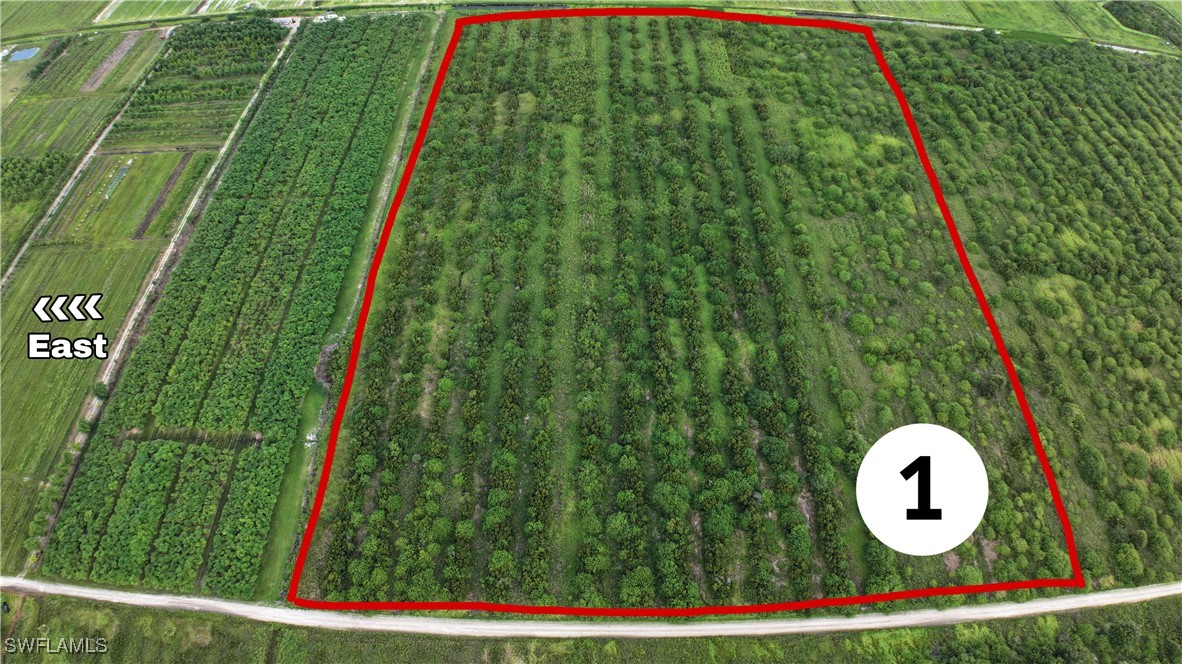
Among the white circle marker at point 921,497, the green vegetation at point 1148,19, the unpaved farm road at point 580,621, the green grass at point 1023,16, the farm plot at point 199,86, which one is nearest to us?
the unpaved farm road at point 580,621

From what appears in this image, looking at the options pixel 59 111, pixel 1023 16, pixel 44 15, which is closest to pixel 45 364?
pixel 59 111

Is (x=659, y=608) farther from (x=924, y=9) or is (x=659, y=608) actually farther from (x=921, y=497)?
(x=924, y=9)

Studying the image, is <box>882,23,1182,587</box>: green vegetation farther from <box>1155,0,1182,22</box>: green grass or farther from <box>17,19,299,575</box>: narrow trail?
<box>17,19,299,575</box>: narrow trail

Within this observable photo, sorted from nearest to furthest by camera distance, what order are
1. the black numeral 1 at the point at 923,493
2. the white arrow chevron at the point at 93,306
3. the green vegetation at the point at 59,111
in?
the black numeral 1 at the point at 923,493, the white arrow chevron at the point at 93,306, the green vegetation at the point at 59,111

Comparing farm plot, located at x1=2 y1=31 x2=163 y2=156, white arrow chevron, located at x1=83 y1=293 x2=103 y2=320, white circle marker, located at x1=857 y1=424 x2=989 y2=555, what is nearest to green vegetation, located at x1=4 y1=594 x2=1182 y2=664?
white circle marker, located at x1=857 y1=424 x2=989 y2=555

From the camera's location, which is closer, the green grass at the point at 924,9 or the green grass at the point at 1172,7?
the green grass at the point at 924,9

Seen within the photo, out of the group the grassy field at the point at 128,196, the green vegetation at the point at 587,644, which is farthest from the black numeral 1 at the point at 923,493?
the grassy field at the point at 128,196

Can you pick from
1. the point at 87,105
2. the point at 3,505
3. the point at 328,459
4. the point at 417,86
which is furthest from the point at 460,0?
the point at 3,505

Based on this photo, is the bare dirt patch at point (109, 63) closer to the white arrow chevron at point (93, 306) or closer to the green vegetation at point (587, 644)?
the white arrow chevron at point (93, 306)
